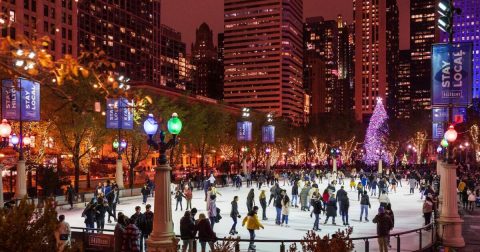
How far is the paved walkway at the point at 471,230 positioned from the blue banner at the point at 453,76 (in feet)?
17.2

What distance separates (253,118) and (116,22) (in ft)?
317

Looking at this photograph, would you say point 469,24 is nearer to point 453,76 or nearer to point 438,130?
point 438,130

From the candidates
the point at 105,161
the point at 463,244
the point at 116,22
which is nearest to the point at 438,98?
the point at 463,244

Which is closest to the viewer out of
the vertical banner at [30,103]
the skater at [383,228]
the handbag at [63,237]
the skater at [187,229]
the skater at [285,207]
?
the handbag at [63,237]

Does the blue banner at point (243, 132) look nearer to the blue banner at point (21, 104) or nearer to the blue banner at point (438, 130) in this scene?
the blue banner at point (438, 130)

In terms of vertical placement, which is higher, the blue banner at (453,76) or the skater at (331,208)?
the blue banner at (453,76)

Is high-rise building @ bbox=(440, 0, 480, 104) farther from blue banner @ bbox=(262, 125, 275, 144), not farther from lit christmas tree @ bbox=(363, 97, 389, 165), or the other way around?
blue banner @ bbox=(262, 125, 275, 144)

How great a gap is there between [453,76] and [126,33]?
6436 inches

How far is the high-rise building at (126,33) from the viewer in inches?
5930

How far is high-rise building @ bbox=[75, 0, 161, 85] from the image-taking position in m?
151

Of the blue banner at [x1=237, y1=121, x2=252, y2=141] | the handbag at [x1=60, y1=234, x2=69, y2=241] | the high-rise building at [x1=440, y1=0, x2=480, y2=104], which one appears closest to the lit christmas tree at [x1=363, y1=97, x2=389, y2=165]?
the blue banner at [x1=237, y1=121, x2=252, y2=141]

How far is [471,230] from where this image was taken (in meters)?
22.6

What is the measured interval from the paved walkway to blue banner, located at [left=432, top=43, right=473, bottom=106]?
525 centimetres

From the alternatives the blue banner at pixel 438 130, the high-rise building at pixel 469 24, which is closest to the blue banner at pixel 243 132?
the blue banner at pixel 438 130
